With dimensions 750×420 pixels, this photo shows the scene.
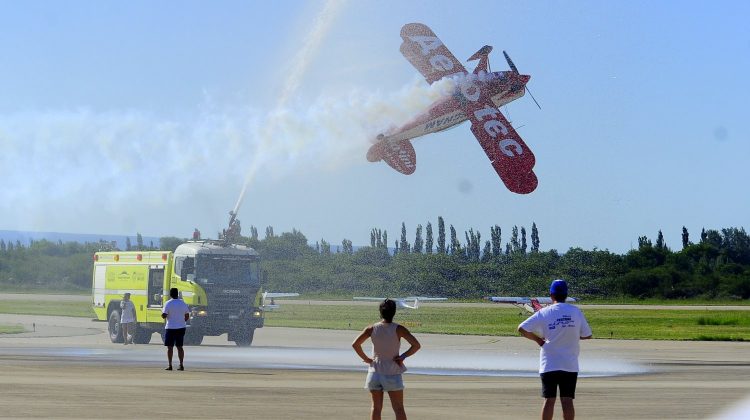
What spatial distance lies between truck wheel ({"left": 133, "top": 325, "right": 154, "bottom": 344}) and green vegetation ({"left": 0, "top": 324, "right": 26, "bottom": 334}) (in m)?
8.09

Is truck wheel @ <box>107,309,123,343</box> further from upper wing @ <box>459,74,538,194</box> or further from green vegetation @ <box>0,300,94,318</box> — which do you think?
upper wing @ <box>459,74,538,194</box>

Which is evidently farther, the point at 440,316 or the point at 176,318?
the point at 440,316

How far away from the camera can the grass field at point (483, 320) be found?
5256cm

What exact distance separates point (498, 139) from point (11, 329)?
3262 cm

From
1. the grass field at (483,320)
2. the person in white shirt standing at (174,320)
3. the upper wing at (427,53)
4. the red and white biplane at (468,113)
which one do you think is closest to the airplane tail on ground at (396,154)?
the red and white biplane at (468,113)

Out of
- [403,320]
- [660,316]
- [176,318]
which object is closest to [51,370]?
[176,318]

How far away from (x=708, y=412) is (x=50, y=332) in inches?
1260

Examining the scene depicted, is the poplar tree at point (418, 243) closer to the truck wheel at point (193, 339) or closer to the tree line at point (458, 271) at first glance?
the tree line at point (458, 271)

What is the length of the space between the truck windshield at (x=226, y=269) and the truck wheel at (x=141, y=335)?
139 inches

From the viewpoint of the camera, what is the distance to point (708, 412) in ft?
62.8

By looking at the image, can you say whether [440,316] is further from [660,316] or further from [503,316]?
[660,316]

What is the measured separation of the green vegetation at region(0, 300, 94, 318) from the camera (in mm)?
68188

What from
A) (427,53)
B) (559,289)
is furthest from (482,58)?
(559,289)

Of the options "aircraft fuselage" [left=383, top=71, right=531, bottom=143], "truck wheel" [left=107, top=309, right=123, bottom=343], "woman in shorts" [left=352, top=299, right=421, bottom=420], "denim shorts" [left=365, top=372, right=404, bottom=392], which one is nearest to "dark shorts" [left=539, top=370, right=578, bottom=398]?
"woman in shorts" [left=352, top=299, right=421, bottom=420]
